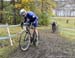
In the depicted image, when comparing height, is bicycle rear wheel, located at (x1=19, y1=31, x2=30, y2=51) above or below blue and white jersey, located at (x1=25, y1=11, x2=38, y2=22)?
below

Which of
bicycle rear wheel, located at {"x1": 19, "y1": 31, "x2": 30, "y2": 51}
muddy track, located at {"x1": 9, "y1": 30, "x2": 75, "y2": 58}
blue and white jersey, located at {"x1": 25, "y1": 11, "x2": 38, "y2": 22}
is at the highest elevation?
blue and white jersey, located at {"x1": 25, "y1": 11, "x2": 38, "y2": 22}

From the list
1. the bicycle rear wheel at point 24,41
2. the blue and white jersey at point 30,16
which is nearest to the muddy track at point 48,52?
the bicycle rear wheel at point 24,41

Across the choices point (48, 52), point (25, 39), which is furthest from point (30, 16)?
point (48, 52)

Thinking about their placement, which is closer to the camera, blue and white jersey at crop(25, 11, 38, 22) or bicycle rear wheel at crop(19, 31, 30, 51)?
bicycle rear wheel at crop(19, 31, 30, 51)

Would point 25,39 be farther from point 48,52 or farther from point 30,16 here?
point 48,52

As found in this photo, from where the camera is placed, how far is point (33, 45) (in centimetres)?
1185

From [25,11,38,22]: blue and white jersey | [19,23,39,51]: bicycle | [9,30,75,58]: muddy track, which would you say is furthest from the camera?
[25,11,38,22]: blue and white jersey

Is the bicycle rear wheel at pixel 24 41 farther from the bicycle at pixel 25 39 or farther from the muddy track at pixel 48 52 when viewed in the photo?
the muddy track at pixel 48 52

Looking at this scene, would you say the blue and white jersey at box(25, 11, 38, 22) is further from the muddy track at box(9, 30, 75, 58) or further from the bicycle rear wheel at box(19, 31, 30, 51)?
the muddy track at box(9, 30, 75, 58)

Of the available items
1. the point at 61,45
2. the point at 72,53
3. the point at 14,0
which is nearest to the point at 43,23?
the point at 14,0

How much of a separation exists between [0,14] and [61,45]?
17841mm

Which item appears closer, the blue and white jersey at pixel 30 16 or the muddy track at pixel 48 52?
the muddy track at pixel 48 52

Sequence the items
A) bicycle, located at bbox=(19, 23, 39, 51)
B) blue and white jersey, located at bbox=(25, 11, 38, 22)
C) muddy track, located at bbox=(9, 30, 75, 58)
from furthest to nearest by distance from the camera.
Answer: blue and white jersey, located at bbox=(25, 11, 38, 22) < bicycle, located at bbox=(19, 23, 39, 51) < muddy track, located at bbox=(9, 30, 75, 58)

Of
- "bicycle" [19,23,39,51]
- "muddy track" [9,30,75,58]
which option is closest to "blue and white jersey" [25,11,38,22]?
"bicycle" [19,23,39,51]
